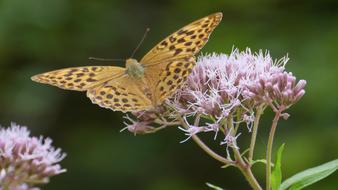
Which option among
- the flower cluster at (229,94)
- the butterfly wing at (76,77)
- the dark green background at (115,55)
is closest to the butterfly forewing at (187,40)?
the flower cluster at (229,94)

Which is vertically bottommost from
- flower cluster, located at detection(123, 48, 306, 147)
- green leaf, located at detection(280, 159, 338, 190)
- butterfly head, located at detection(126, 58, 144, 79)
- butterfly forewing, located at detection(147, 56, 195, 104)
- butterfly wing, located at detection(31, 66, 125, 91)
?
green leaf, located at detection(280, 159, 338, 190)

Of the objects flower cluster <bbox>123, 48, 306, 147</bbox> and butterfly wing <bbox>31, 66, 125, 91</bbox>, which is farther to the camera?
butterfly wing <bbox>31, 66, 125, 91</bbox>

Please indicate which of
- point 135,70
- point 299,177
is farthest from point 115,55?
point 299,177

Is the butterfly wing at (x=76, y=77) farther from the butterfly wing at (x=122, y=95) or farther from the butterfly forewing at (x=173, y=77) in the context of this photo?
the butterfly forewing at (x=173, y=77)

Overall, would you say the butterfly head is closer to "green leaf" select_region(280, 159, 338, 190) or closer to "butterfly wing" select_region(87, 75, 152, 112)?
"butterfly wing" select_region(87, 75, 152, 112)

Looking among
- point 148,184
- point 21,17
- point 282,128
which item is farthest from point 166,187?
point 21,17

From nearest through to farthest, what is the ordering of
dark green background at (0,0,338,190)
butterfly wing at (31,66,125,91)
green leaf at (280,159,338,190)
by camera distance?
green leaf at (280,159,338,190) < butterfly wing at (31,66,125,91) < dark green background at (0,0,338,190)

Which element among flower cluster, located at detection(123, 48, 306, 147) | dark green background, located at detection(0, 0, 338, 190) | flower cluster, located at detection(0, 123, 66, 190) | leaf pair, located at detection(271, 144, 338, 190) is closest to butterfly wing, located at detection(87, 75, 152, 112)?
flower cluster, located at detection(123, 48, 306, 147)

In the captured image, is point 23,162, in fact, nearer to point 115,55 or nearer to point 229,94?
point 229,94

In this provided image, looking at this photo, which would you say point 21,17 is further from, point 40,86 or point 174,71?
point 174,71
